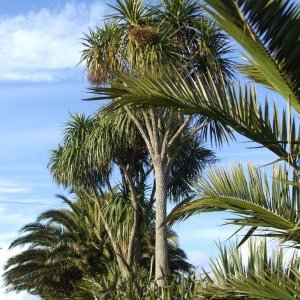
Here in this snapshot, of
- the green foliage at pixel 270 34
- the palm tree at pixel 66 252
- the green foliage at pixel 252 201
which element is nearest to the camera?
the green foliage at pixel 270 34

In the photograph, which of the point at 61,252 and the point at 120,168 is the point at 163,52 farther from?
the point at 61,252

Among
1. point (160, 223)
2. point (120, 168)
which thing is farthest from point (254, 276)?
point (120, 168)

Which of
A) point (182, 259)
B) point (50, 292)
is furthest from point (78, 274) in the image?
point (182, 259)

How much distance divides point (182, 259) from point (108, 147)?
30.2 ft

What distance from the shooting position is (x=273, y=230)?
14.0ft

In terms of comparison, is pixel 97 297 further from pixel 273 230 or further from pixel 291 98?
pixel 291 98

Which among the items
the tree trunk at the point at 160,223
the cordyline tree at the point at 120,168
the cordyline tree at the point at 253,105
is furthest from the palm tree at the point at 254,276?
the cordyline tree at the point at 120,168

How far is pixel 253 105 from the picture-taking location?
12.9 feet

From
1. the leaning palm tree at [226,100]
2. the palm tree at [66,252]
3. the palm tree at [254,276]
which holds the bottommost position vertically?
the palm tree at [254,276]

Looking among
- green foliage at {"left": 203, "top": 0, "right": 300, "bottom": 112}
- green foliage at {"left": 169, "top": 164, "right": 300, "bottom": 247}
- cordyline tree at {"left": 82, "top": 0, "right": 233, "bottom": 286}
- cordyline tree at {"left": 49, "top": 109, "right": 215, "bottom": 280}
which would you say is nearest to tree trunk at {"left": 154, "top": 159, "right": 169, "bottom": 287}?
cordyline tree at {"left": 82, "top": 0, "right": 233, "bottom": 286}

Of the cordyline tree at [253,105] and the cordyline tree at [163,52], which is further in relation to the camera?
the cordyline tree at [163,52]

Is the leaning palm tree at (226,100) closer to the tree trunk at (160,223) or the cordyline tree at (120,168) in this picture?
the tree trunk at (160,223)

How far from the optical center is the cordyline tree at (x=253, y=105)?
11.1ft

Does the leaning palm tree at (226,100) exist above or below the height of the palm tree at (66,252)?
below
